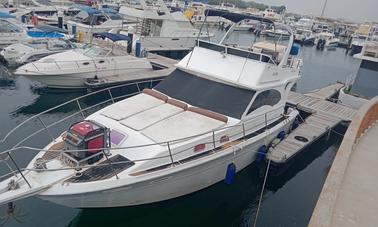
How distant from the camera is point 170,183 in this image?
6473 mm

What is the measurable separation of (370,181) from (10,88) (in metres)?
14.4

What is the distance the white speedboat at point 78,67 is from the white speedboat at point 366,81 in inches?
403

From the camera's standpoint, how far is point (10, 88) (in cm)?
1436

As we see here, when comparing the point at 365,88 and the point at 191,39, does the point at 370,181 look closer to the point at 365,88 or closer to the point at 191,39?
the point at 365,88

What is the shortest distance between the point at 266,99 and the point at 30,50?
13515 mm

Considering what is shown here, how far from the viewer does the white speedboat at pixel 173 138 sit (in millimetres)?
5613

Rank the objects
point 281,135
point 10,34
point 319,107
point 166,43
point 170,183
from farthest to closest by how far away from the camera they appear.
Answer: point 166,43 → point 10,34 → point 319,107 → point 281,135 → point 170,183

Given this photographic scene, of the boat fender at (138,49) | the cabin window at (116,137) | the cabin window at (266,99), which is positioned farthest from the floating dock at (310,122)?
the boat fender at (138,49)

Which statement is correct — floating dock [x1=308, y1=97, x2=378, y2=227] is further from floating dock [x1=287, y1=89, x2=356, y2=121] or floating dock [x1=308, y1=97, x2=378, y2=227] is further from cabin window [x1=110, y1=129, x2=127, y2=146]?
floating dock [x1=287, y1=89, x2=356, y2=121]

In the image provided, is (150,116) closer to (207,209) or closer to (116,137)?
(116,137)

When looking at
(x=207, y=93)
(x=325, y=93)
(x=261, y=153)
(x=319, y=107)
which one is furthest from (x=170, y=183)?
(x=325, y=93)

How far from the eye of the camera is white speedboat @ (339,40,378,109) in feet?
48.9

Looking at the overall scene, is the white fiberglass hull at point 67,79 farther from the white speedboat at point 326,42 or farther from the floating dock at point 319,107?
the white speedboat at point 326,42

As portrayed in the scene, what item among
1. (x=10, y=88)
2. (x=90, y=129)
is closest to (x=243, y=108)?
(x=90, y=129)
